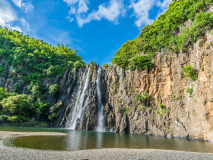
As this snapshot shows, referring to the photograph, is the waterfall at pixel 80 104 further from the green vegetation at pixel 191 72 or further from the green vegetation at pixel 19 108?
the green vegetation at pixel 191 72

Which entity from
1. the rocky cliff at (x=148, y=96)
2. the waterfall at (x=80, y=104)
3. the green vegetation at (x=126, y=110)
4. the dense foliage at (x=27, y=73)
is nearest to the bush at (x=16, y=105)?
the dense foliage at (x=27, y=73)

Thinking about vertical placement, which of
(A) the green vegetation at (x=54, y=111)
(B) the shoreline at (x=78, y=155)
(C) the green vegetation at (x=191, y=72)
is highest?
(C) the green vegetation at (x=191, y=72)

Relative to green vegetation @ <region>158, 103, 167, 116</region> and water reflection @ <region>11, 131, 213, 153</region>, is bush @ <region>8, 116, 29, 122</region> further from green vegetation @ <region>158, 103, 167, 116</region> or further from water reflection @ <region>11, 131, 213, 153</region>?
green vegetation @ <region>158, 103, 167, 116</region>

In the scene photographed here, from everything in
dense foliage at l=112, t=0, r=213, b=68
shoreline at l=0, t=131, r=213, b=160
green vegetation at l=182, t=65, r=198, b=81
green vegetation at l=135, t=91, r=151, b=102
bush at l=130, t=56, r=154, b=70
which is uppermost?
dense foliage at l=112, t=0, r=213, b=68

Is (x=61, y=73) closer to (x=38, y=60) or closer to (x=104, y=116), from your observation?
(x=38, y=60)

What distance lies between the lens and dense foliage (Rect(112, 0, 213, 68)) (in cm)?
2061

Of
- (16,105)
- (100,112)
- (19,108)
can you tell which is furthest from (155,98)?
(19,108)

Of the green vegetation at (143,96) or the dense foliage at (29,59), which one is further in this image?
the dense foliage at (29,59)

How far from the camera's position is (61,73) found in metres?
44.2

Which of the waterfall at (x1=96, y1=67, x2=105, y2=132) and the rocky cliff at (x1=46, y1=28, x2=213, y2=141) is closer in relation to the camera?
the rocky cliff at (x1=46, y1=28, x2=213, y2=141)

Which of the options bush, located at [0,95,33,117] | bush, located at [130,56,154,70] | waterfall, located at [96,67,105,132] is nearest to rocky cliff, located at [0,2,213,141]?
waterfall, located at [96,67,105,132]

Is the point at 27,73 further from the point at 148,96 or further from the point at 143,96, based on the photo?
the point at 148,96

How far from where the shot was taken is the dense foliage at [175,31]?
2061 centimetres

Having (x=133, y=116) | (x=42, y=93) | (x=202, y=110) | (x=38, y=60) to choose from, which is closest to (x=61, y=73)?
(x=42, y=93)
